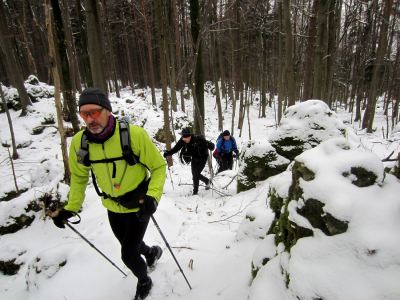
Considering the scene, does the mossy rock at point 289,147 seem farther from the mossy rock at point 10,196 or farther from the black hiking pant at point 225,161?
the mossy rock at point 10,196

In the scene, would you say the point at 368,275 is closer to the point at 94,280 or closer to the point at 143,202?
the point at 143,202

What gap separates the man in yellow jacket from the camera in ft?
9.11

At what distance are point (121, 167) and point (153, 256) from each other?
1629mm

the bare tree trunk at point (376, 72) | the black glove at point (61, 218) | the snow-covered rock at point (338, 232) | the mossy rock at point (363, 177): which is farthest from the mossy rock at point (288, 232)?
the bare tree trunk at point (376, 72)

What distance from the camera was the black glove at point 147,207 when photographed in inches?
109

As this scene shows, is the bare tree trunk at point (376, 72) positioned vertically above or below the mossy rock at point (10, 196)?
above

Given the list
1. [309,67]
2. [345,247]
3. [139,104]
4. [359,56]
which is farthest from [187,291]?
[359,56]

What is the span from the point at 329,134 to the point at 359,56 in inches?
846

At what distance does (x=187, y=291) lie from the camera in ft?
10.9

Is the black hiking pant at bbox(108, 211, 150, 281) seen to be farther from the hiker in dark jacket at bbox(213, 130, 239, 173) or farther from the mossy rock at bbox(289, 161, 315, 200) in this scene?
the hiker in dark jacket at bbox(213, 130, 239, 173)

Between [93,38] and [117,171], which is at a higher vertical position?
[93,38]

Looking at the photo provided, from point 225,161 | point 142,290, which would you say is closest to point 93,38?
point 225,161

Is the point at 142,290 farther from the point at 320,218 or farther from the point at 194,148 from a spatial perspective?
the point at 194,148

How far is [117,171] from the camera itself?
2.91 m
